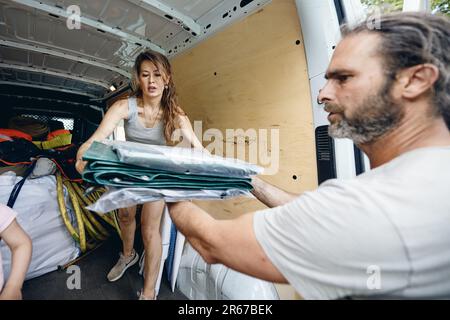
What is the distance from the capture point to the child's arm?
823 mm

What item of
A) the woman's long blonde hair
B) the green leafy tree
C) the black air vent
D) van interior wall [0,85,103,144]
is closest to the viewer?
the green leafy tree

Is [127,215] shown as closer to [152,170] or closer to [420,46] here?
[152,170]

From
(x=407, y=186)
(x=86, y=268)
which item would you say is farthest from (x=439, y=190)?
(x=86, y=268)

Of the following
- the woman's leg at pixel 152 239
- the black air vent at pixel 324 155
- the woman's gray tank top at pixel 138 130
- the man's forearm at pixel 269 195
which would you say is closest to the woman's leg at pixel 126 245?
the woman's leg at pixel 152 239

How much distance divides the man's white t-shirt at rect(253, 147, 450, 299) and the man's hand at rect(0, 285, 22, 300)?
3.45ft

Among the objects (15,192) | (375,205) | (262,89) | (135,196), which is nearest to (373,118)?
(375,205)

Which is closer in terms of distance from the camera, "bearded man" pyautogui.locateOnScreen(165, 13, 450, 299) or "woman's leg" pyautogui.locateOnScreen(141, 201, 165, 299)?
"bearded man" pyautogui.locateOnScreen(165, 13, 450, 299)

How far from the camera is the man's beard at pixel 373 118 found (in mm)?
567

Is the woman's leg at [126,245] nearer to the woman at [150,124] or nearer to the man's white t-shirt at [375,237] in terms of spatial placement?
the woman at [150,124]

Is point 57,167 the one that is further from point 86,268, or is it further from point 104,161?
point 104,161

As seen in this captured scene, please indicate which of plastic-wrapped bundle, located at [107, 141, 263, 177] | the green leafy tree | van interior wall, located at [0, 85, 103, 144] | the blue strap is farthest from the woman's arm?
van interior wall, located at [0, 85, 103, 144]

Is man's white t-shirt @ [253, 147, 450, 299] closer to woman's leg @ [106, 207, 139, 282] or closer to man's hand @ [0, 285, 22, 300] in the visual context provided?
man's hand @ [0, 285, 22, 300]

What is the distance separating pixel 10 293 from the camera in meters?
0.81

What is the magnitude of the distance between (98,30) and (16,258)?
161 cm
